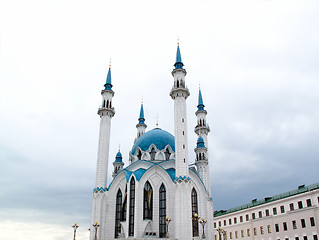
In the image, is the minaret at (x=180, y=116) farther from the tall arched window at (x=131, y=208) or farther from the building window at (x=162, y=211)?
the tall arched window at (x=131, y=208)

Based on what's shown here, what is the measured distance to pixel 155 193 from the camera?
44438mm

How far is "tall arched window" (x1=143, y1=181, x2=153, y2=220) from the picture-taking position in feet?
142

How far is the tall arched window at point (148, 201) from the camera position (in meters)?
43.3

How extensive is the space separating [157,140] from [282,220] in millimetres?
23958

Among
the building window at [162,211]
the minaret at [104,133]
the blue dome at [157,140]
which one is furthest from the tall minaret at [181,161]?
the minaret at [104,133]

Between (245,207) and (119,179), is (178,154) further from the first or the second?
(245,207)

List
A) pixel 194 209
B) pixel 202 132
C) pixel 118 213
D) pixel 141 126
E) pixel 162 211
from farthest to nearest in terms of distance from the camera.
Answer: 1. pixel 141 126
2. pixel 202 132
3. pixel 118 213
4. pixel 194 209
5. pixel 162 211

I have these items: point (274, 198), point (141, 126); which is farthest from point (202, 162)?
point (141, 126)

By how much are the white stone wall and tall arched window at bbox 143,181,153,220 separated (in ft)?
72.4

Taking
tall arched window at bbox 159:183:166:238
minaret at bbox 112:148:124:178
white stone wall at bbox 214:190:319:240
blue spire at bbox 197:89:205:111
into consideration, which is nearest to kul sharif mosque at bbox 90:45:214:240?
tall arched window at bbox 159:183:166:238

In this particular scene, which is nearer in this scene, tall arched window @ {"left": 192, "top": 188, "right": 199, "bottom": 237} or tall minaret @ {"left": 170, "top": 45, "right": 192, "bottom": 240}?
tall minaret @ {"left": 170, "top": 45, "right": 192, "bottom": 240}

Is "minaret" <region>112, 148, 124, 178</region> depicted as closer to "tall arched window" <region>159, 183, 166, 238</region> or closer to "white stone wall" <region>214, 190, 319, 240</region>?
"tall arched window" <region>159, 183, 166, 238</region>

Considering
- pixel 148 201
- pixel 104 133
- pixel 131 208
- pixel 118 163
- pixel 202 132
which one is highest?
pixel 202 132

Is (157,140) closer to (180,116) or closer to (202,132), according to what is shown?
(180,116)
